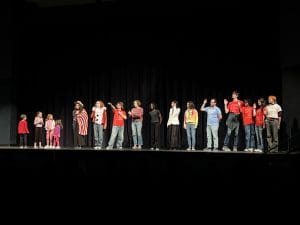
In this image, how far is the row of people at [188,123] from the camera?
10693 millimetres

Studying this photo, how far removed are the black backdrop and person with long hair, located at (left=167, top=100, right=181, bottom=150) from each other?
97 cm

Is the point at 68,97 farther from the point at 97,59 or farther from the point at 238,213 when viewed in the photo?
the point at 238,213

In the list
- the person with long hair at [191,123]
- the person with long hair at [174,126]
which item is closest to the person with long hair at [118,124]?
the person with long hair at [174,126]

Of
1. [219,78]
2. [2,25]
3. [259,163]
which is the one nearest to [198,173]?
[259,163]

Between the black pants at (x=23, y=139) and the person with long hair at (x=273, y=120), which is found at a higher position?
the person with long hair at (x=273, y=120)

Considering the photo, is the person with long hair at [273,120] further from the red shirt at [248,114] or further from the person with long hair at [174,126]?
the person with long hair at [174,126]

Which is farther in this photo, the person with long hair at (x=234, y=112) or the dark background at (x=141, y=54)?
the dark background at (x=141, y=54)

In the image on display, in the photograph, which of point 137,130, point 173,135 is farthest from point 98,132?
point 173,135

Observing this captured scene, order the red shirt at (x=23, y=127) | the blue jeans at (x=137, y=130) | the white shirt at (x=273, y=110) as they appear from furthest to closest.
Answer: the red shirt at (x=23, y=127), the blue jeans at (x=137, y=130), the white shirt at (x=273, y=110)

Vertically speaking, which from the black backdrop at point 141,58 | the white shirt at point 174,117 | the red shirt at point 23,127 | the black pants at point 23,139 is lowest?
the black pants at point 23,139

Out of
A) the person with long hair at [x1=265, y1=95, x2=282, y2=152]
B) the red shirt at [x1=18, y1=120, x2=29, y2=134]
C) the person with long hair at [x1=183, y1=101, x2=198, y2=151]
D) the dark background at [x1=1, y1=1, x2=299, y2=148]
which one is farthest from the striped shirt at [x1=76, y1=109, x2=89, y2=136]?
the person with long hair at [x1=265, y1=95, x2=282, y2=152]

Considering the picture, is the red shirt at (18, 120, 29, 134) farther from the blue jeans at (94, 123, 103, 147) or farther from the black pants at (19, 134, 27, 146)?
the blue jeans at (94, 123, 103, 147)

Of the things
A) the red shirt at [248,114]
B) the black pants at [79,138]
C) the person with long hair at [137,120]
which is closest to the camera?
the red shirt at [248,114]

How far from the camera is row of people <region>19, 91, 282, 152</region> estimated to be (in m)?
10.7
